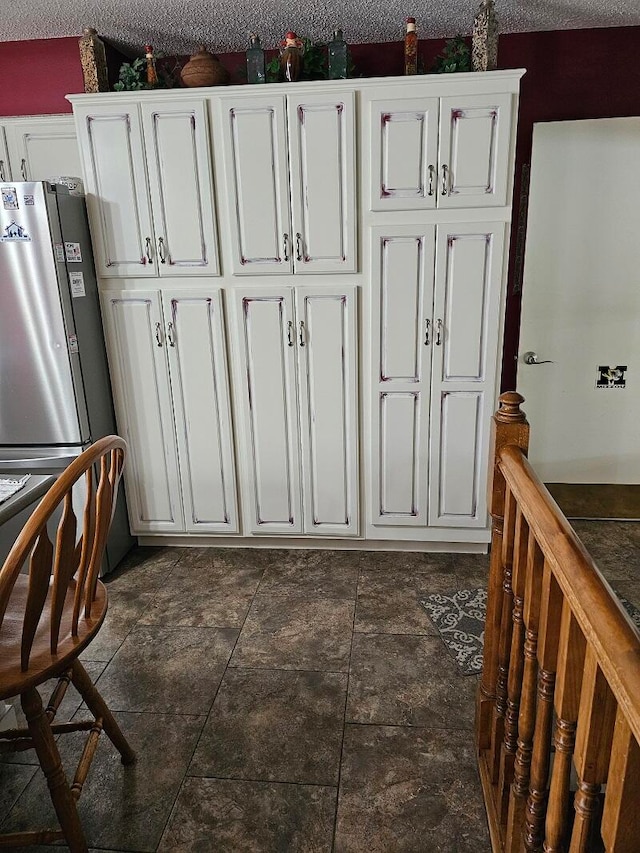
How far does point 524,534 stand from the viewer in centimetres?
134

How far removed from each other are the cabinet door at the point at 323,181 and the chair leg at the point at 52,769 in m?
1.99

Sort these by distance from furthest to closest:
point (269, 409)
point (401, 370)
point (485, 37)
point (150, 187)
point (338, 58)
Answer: point (269, 409) < point (401, 370) < point (150, 187) < point (338, 58) < point (485, 37)

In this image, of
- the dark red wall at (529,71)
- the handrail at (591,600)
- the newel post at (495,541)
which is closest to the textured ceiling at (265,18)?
the dark red wall at (529,71)

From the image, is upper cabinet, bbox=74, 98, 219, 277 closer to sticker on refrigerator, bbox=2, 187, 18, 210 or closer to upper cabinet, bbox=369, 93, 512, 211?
sticker on refrigerator, bbox=2, 187, 18, 210

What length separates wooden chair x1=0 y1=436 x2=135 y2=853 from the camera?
1.29 metres

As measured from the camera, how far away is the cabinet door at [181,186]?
266 cm

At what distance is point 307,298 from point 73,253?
41.0 inches

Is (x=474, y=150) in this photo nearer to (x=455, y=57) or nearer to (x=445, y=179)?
(x=445, y=179)

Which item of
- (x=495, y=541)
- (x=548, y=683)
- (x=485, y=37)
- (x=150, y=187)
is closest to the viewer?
(x=548, y=683)

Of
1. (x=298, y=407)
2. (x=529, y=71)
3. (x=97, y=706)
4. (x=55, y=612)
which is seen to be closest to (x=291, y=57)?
(x=529, y=71)

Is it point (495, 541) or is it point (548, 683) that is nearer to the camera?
point (548, 683)

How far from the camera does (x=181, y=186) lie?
→ 2.73 metres

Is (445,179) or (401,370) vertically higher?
(445,179)

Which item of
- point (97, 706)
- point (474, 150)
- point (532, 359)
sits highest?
point (474, 150)
